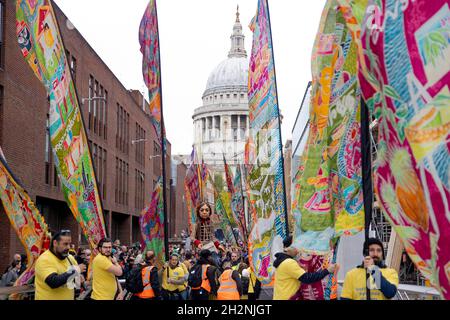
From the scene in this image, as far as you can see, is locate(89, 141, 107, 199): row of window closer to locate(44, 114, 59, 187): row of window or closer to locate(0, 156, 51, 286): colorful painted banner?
locate(44, 114, 59, 187): row of window

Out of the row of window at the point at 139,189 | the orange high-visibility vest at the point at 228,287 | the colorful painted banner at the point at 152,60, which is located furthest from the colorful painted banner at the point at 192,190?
the row of window at the point at 139,189

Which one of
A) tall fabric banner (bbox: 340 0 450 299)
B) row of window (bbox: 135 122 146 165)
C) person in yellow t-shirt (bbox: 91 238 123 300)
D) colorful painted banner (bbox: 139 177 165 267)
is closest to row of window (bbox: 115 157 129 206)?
row of window (bbox: 135 122 146 165)

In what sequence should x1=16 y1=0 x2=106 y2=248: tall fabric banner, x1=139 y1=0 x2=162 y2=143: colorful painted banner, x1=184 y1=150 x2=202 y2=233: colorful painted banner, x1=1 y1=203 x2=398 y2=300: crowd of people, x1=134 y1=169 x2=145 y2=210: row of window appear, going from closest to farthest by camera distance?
x1=1 y1=203 x2=398 y2=300: crowd of people
x1=16 y1=0 x2=106 y2=248: tall fabric banner
x1=139 y1=0 x2=162 y2=143: colorful painted banner
x1=184 y1=150 x2=202 y2=233: colorful painted banner
x1=134 y1=169 x2=145 y2=210: row of window

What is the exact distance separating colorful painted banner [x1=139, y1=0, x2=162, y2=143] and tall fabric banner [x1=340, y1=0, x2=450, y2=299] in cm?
757

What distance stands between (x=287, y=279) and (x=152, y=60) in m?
5.71

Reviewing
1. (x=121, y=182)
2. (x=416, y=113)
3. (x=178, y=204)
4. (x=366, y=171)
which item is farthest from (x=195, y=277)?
(x=178, y=204)

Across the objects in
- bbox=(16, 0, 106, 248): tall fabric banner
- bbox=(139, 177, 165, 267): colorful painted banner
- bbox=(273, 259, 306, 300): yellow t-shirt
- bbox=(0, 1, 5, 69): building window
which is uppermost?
bbox=(0, 1, 5, 69): building window

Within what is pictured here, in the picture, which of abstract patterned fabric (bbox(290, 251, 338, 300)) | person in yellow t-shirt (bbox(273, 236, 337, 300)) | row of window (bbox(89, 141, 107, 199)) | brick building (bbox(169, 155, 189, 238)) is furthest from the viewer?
brick building (bbox(169, 155, 189, 238))

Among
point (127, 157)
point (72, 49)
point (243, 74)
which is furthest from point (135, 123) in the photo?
point (243, 74)

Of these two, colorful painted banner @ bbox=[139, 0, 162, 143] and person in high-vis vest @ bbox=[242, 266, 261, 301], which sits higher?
colorful painted banner @ bbox=[139, 0, 162, 143]

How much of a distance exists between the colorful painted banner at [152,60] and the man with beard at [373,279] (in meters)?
5.45

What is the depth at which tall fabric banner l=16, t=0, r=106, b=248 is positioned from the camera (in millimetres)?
9906

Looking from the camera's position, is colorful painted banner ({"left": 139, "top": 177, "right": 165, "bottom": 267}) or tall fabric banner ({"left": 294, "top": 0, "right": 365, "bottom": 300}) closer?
tall fabric banner ({"left": 294, "top": 0, "right": 365, "bottom": 300})
